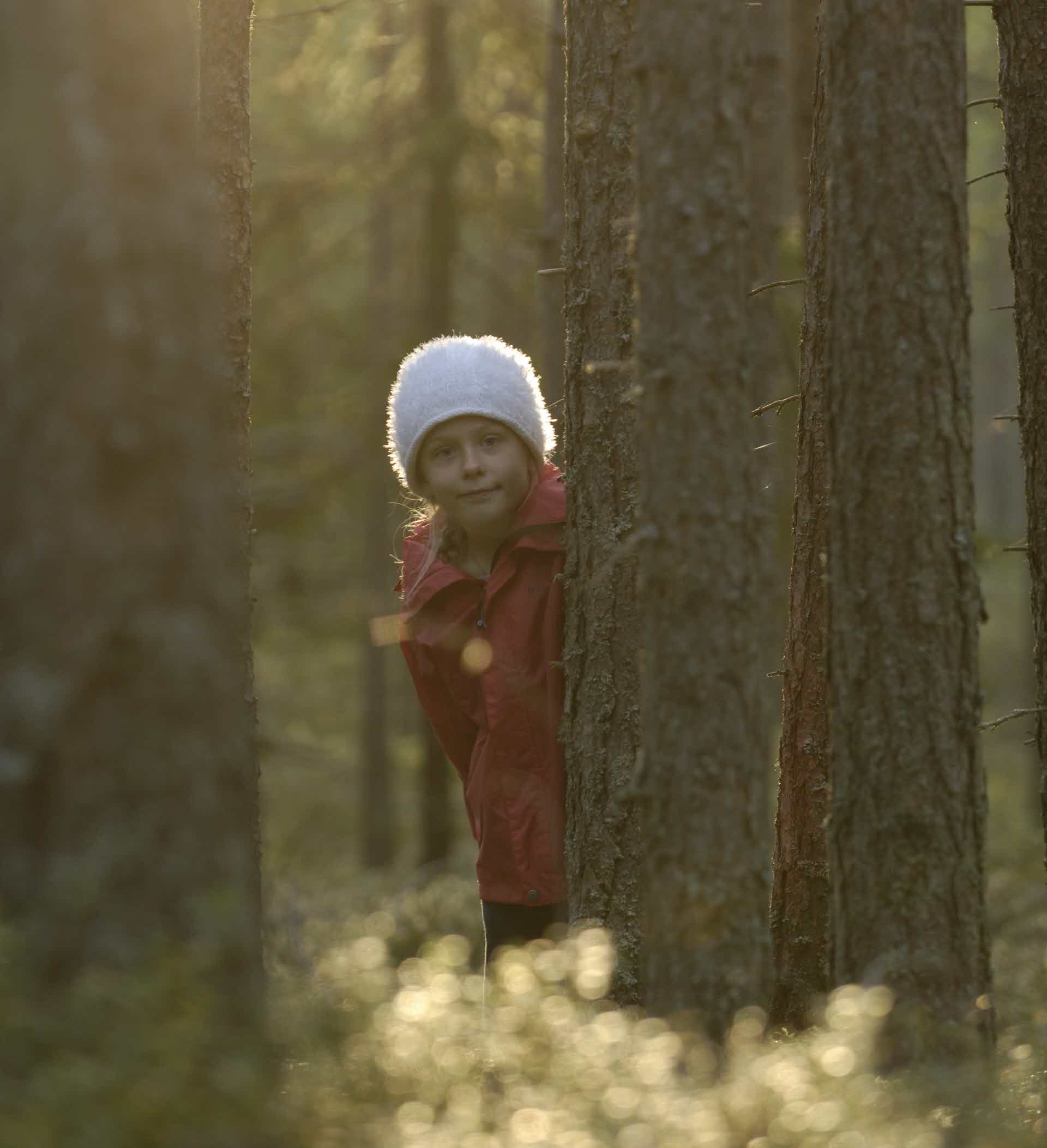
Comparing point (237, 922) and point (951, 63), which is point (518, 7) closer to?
point (951, 63)

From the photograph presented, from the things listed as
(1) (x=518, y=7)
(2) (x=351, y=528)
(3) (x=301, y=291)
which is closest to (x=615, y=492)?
(1) (x=518, y=7)

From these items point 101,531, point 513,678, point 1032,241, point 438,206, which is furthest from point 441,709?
point 438,206

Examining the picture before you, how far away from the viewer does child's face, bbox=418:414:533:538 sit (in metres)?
5.36

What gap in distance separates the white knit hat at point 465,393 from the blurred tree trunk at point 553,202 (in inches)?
164

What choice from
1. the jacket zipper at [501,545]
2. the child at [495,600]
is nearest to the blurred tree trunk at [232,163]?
the child at [495,600]

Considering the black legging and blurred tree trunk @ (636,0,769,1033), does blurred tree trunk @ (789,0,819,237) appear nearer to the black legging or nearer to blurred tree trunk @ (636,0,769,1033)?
the black legging

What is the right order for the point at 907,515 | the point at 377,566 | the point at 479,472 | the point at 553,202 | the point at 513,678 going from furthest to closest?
the point at 377,566 < the point at 553,202 < the point at 479,472 < the point at 513,678 < the point at 907,515

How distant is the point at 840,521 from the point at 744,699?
779 mm

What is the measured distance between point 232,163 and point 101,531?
2.74m

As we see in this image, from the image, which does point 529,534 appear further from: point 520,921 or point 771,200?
point 771,200

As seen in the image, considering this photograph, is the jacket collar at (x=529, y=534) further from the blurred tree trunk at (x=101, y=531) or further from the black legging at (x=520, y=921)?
the blurred tree trunk at (x=101, y=531)

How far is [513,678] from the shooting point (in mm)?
5254

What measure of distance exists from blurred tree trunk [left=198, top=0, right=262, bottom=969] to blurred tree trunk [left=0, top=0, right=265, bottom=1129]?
6.59 ft

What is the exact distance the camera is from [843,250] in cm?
428
